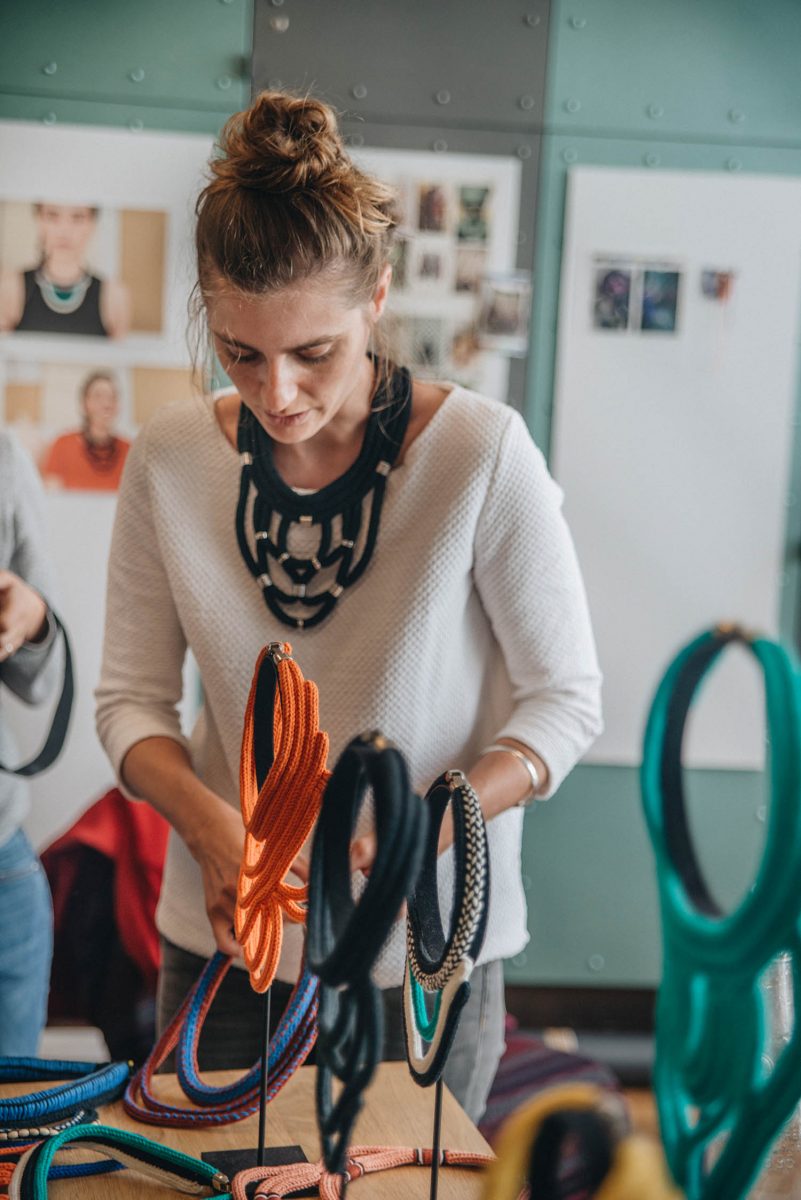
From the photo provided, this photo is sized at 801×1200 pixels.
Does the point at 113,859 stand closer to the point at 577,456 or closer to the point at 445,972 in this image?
the point at 577,456

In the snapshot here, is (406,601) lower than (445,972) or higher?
higher

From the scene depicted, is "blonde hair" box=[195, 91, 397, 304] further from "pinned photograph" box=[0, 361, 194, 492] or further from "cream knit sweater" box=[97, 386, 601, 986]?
"pinned photograph" box=[0, 361, 194, 492]

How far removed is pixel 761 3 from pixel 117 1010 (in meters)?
2.24

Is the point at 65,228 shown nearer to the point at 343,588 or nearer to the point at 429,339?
the point at 429,339

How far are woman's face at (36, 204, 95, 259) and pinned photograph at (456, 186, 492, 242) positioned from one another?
0.68 metres

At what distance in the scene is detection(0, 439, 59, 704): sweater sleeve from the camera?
68.0 inches

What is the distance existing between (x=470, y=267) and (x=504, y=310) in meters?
0.11

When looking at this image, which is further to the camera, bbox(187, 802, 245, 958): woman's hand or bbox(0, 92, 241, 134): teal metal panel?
bbox(0, 92, 241, 134): teal metal panel

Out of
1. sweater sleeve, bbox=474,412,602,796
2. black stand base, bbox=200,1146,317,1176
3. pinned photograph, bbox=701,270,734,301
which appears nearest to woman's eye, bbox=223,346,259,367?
sweater sleeve, bbox=474,412,602,796

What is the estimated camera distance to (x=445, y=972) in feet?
2.30

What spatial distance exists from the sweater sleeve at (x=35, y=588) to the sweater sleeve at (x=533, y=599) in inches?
30.7

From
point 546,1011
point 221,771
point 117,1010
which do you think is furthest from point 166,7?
point 546,1011

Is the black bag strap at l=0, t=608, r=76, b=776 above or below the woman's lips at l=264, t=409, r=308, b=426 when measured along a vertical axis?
below

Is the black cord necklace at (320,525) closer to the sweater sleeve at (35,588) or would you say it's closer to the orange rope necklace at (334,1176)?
the orange rope necklace at (334,1176)
